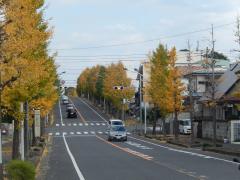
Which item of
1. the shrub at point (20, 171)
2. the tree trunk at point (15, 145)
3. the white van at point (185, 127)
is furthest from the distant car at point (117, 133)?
the shrub at point (20, 171)

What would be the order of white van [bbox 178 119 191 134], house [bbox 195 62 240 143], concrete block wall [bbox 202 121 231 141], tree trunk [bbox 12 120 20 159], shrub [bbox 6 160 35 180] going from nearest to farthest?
1. shrub [bbox 6 160 35 180]
2. tree trunk [bbox 12 120 20 159]
3. house [bbox 195 62 240 143]
4. concrete block wall [bbox 202 121 231 141]
5. white van [bbox 178 119 191 134]

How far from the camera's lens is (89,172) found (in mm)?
24906

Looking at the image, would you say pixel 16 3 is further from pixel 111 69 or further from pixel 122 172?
pixel 111 69

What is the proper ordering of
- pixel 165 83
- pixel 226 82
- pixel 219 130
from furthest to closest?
pixel 165 83 < pixel 226 82 < pixel 219 130

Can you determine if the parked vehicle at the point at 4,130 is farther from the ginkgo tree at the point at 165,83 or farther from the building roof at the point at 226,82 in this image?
the building roof at the point at 226,82

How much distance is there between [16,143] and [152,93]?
44.7 meters

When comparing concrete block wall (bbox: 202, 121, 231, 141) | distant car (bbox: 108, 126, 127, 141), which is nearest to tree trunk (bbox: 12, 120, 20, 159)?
concrete block wall (bbox: 202, 121, 231, 141)

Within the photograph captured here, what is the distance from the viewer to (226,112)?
57.8m

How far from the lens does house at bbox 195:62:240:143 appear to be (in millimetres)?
51938

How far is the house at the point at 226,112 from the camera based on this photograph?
51.9 metres

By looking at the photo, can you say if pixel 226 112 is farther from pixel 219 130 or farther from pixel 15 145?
pixel 15 145

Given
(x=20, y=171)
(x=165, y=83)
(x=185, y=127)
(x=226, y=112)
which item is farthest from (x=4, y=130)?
(x=20, y=171)

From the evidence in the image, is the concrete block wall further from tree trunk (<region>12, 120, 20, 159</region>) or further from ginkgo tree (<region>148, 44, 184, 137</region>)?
tree trunk (<region>12, 120, 20, 159</region>)

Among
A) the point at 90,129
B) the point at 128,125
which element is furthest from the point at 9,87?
the point at 128,125
